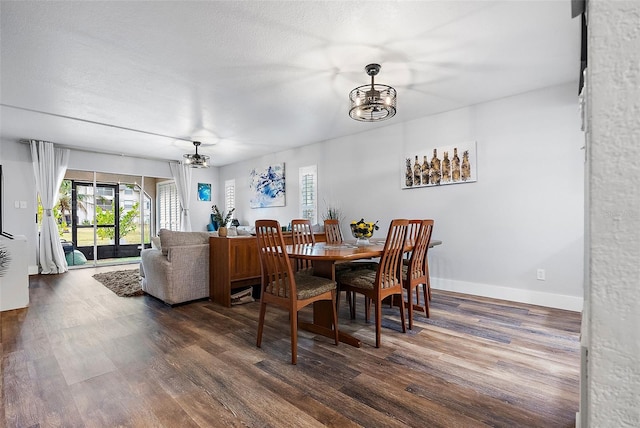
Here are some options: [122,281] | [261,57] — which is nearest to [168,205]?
[122,281]

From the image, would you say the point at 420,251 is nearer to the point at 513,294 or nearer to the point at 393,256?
the point at 393,256

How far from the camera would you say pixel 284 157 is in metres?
6.55

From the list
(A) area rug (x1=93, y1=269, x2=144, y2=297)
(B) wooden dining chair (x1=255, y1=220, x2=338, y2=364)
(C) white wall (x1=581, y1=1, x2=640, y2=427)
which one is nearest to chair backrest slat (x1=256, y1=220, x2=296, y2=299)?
(B) wooden dining chair (x1=255, y1=220, x2=338, y2=364)

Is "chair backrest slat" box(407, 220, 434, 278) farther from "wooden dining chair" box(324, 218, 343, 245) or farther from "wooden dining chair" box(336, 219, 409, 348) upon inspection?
"wooden dining chair" box(324, 218, 343, 245)

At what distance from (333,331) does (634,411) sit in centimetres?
229

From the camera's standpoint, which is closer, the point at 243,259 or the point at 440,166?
the point at 243,259

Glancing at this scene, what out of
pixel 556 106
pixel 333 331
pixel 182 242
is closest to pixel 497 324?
pixel 333 331

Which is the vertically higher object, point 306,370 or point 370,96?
point 370,96

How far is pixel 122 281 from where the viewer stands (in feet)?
15.8

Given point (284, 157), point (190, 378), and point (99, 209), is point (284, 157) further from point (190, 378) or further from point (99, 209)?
point (190, 378)

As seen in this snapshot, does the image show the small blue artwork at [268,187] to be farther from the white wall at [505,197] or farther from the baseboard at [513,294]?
the baseboard at [513,294]

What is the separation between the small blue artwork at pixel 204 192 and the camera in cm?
808

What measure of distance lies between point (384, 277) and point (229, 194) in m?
6.34

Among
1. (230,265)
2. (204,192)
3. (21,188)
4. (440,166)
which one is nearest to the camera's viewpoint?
(230,265)
